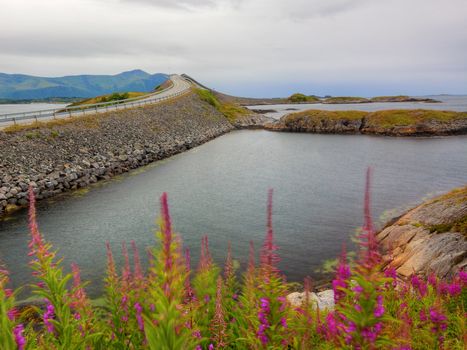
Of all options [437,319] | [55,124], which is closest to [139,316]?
[437,319]

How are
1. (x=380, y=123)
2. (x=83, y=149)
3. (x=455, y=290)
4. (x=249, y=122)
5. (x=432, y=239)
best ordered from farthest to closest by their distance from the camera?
(x=249, y=122), (x=380, y=123), (x=83, y=149), (x=432, y=239), (x=455, y=290)

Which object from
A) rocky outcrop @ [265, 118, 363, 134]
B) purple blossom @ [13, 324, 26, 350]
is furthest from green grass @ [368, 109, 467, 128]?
purple blossom @ [13, 324, 26, 350]

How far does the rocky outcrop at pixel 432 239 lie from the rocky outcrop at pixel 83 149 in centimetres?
2940

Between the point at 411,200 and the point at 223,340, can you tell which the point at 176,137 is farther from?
the point at 223,340

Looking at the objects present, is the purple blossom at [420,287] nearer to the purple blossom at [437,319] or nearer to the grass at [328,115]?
the purple blossom at [437,319]

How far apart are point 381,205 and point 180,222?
17.3 metres

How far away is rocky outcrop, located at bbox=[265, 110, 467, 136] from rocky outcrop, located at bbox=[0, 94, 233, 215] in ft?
123

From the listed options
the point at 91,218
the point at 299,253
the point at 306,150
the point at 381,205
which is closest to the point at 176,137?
the point at 306,150

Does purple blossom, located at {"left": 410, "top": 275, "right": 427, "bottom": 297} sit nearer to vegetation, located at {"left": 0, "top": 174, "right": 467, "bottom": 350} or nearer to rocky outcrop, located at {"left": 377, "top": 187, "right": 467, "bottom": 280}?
vegetation, located at {"left": 0, "top": 174, "right": 467, "bottom": 350}

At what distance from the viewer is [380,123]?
85.4 metres

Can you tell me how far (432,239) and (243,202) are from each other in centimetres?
1720

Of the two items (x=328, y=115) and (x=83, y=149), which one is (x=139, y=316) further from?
(x=328, y=115)

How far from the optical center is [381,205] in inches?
1146

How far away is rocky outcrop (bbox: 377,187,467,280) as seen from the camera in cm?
1412
